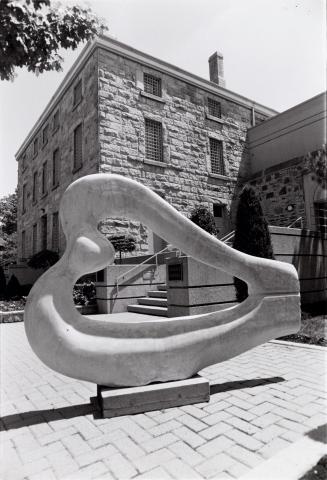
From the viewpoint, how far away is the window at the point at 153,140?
1502 centimetres

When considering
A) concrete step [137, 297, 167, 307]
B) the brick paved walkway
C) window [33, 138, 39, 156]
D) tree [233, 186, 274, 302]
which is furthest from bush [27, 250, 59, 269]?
the brick paved walkway

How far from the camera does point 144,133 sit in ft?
48.1

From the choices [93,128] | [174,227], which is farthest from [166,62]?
[174,227]

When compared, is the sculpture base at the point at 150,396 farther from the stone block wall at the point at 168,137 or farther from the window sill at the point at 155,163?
the window sill at the point at 155,163

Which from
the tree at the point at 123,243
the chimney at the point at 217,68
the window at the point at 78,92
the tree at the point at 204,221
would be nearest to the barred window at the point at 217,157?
the chimney at the point at 217,68

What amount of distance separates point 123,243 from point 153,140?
5603 mm

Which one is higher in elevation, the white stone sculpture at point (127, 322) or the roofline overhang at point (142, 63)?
the roofline overhang at point (142, 63)

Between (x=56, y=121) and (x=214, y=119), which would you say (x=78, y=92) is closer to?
(x=56, y=121)

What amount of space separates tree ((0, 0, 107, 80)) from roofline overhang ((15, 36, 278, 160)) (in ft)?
31.3

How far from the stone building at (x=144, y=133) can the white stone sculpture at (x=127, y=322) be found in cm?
888

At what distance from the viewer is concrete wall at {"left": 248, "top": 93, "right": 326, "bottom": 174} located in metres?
14.9

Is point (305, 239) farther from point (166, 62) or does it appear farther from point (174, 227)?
point (166, 62)

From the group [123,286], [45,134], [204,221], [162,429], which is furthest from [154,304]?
[45,134]

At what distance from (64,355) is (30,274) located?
18789mm
